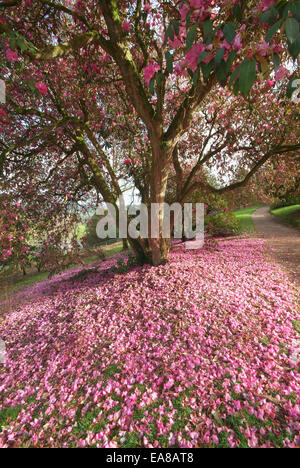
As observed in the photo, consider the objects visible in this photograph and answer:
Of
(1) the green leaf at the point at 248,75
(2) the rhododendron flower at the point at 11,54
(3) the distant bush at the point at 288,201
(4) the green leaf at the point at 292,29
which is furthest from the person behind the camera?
(3) the distant bush at the point at 288,201

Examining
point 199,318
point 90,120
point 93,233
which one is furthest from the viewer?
point 93,233

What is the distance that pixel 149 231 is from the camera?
17.7ft

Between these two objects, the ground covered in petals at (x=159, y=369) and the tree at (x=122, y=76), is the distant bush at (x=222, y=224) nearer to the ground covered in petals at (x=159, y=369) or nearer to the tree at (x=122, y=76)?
the tree at (x=122, y=76)

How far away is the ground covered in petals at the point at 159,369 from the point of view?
2.11 m

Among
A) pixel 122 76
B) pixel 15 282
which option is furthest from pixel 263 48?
pixel 15 282

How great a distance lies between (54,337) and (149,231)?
320cm

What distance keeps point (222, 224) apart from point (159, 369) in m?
11.4

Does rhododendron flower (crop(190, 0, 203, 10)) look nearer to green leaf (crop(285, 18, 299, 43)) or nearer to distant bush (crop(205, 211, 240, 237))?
green leaf (crop(285, 18, 299, 43))

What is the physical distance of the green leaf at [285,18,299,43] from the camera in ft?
3.57

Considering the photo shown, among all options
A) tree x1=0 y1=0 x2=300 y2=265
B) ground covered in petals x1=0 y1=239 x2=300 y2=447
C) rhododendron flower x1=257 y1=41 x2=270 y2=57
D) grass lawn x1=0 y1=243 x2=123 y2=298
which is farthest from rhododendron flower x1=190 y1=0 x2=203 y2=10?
grass lawn x1=0 y1=243 x2=123 y2=298

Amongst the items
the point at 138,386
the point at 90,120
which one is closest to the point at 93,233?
the point at 90,120

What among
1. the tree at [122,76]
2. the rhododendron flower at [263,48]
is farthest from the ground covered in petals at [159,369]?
the rhododendron flower at [263,48]

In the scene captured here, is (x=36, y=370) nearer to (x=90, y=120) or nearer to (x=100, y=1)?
(x=100, y=1)

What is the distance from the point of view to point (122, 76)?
11.1 feet
